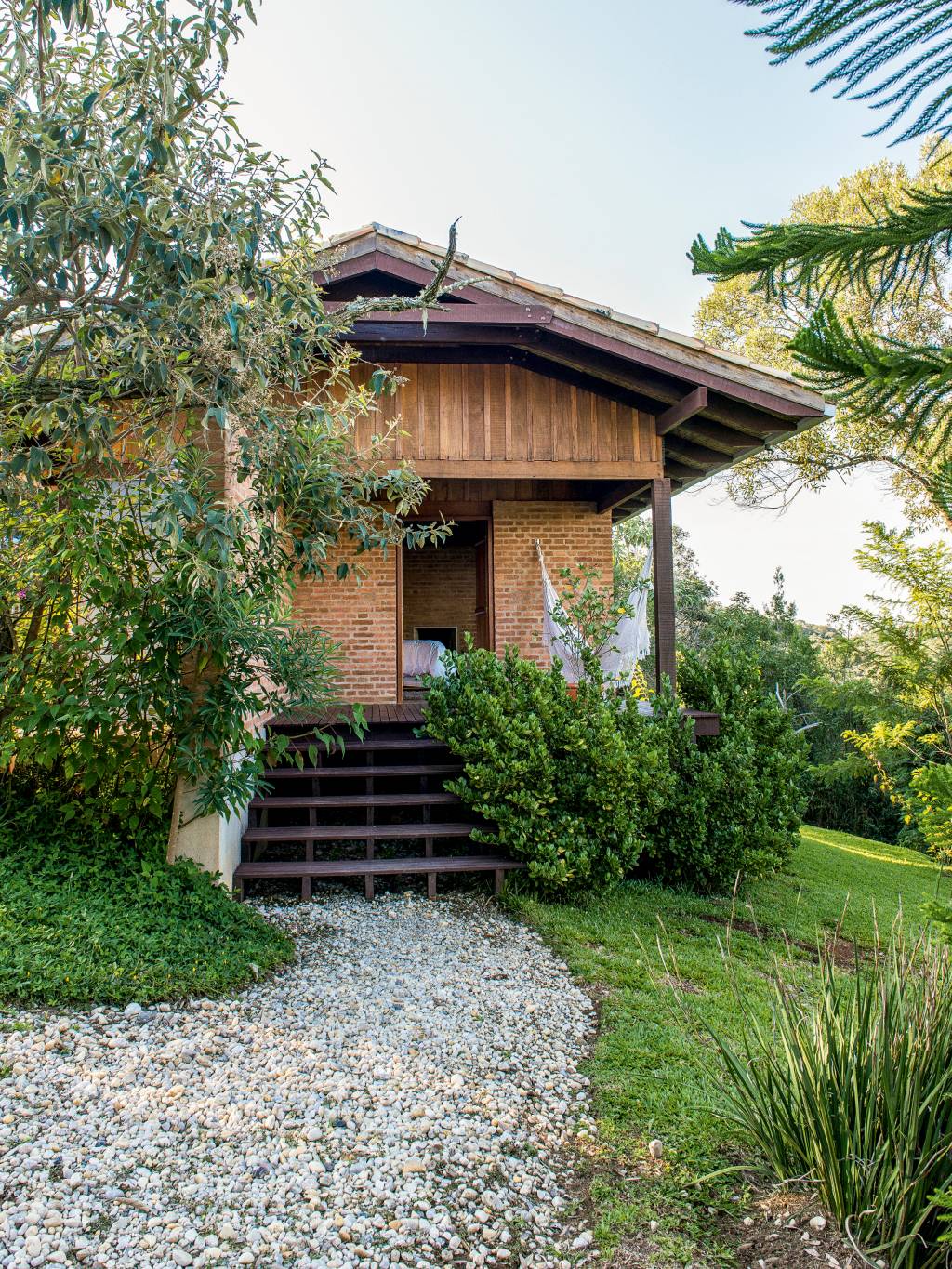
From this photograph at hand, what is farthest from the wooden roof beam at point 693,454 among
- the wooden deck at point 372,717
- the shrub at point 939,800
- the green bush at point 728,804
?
the shrub at point 939,800

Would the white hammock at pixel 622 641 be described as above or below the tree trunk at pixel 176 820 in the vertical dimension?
above

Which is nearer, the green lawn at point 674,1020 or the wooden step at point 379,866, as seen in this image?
the green lawn at point 674,1020

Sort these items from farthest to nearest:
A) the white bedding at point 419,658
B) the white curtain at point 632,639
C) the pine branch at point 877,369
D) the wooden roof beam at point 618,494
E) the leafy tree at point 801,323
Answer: the leafy tree at point 801,323 < the white bedding at point 419,658 < the wooden roof beam at point 618,494 < the white curtain at point 632,639 < the pine branch at point 877,369

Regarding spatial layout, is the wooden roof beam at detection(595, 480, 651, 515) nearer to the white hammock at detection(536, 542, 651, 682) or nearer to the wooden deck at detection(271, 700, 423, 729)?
the white hammock at detection(536, 542, 651, 682)

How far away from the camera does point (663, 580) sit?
6.53 m

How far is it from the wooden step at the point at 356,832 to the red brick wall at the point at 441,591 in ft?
24.0

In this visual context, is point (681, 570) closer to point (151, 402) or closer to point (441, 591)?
point (441, 591)

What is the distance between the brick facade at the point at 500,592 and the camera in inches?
324

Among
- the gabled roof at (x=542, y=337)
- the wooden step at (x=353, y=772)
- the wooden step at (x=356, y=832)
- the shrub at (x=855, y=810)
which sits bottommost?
the shrub at (x=855, y=810)

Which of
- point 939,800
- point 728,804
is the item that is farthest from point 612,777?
point 939,800

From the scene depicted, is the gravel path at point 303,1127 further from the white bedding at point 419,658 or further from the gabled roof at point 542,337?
the white bedding at point 419,658

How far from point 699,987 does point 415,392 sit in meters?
4.82

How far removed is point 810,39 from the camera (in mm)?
1491

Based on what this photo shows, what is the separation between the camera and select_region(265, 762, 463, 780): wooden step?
591cm
